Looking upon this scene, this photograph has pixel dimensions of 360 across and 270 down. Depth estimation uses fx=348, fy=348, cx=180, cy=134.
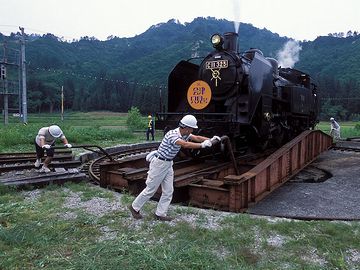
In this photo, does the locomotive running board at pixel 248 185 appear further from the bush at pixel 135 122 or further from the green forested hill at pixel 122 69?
the green forested hill at pixel 122 69

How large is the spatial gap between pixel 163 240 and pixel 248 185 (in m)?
2.34

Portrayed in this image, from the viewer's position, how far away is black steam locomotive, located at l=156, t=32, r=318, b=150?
809 cm

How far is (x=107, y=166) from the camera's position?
303 inches

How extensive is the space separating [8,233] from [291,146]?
259 inches

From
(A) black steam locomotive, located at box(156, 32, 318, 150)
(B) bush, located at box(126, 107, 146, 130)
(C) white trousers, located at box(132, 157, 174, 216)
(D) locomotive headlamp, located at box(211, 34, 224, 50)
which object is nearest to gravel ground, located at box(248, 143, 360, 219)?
(A) black steam locomotive, located at box(156, 32, 318, 150)

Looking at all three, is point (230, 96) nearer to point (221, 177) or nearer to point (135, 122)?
point (221, 177)

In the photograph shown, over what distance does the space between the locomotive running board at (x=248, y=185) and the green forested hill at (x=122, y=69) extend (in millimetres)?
57741

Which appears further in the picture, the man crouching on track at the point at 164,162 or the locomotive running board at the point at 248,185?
the locomotive running board at the point at 248,185

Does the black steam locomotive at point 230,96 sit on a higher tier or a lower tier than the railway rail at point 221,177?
higher

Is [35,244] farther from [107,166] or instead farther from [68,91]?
[68,91]

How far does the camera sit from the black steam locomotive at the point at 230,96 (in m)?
8.09

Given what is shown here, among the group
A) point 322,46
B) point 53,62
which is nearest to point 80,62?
point 53,62

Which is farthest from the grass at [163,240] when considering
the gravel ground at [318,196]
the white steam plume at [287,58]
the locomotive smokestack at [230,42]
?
the white steam plume at [287,58]

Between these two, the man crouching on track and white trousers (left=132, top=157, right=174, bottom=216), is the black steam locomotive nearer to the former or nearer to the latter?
the man crouching on track
